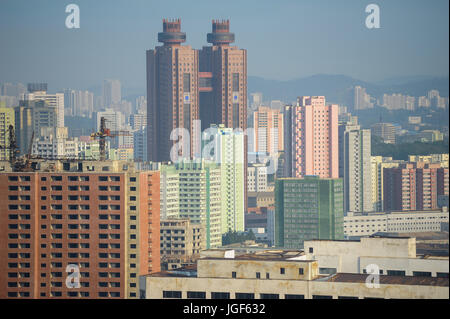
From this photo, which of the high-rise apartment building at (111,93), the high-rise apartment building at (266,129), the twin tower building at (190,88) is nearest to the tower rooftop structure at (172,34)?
the twin tower building at (190,88)

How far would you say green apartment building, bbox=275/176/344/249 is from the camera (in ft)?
105

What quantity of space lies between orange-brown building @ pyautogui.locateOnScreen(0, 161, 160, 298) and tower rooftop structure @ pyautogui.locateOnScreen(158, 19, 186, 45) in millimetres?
31823

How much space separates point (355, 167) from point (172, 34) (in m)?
13.1

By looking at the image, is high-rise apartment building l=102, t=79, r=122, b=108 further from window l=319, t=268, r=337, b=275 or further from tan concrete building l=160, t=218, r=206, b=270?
window l=319, t=268, r=337, b=275

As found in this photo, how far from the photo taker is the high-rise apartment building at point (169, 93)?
151 feet

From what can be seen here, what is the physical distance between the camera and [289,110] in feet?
147

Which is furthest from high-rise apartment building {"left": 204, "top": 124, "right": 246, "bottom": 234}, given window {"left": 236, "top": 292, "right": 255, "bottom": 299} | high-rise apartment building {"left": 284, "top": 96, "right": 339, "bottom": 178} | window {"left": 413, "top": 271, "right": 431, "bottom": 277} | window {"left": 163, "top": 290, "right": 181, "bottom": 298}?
window {"left": 236, "top": 292, "right": 255, "bottom": 299}

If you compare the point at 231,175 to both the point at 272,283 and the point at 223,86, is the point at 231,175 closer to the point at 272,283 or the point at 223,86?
the point at 223,86

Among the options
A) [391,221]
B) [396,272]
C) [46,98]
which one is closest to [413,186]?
[391,221]

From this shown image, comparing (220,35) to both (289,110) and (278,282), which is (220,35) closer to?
(289,110)

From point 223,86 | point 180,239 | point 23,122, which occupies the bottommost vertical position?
point 180,239

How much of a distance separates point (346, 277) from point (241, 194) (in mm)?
27351

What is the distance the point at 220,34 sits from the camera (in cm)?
4991

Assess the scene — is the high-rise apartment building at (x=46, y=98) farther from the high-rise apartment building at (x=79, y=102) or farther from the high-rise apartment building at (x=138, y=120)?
the high-rise apartment building at (x=138, y=120)
